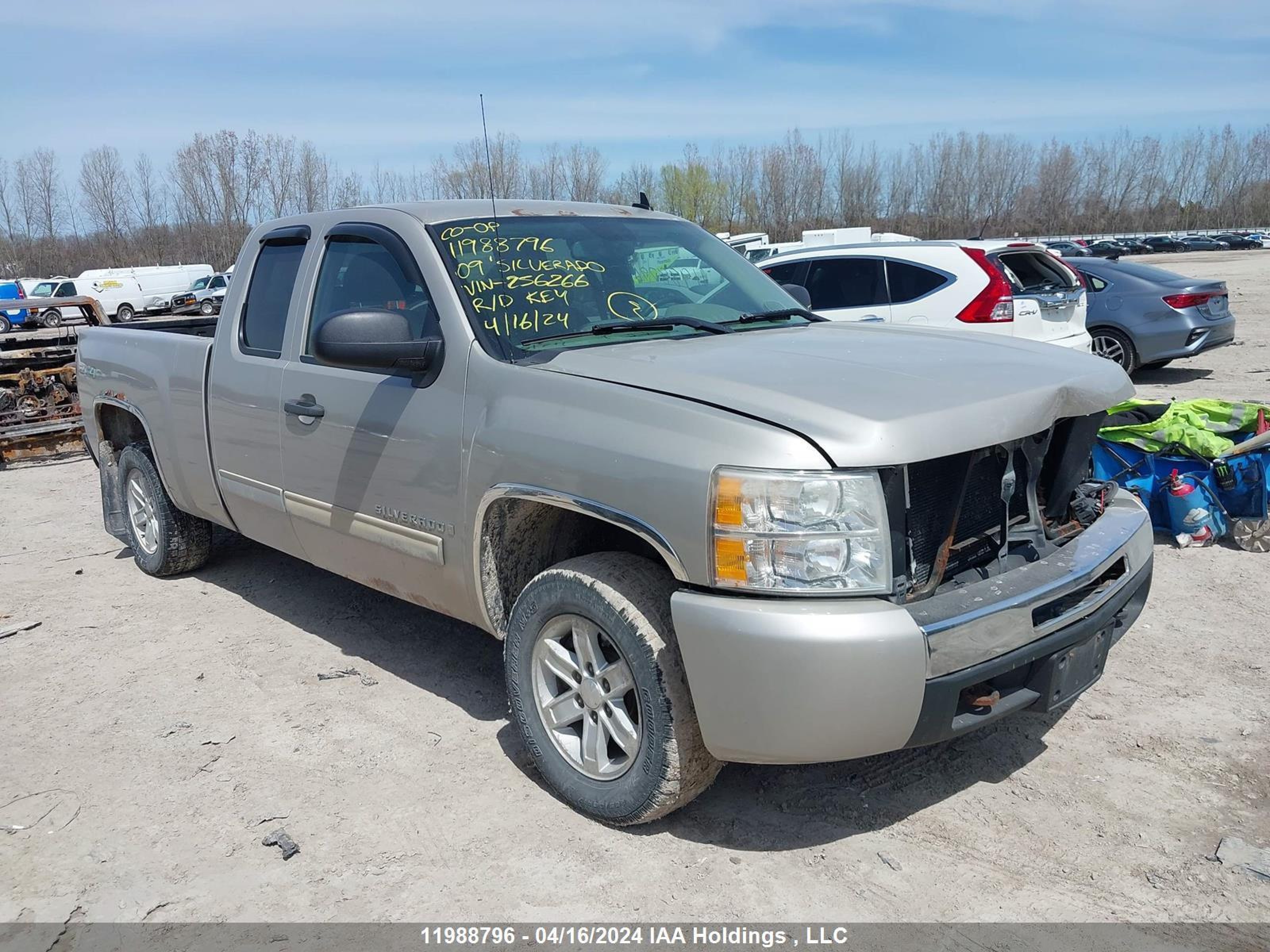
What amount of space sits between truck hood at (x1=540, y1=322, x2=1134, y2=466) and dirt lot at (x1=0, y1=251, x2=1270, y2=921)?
1263mm

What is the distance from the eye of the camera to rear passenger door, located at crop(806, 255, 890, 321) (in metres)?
9.17

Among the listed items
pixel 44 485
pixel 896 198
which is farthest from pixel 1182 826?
pixel 896 198

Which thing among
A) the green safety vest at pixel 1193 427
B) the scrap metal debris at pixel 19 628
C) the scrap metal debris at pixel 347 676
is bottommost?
the scrap metal debris at pixel 347 676

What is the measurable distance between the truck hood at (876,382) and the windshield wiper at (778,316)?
25 centimetres

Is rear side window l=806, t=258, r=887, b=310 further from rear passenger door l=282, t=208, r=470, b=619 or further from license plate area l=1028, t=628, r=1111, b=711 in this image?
license plate area l=1028, t=628, r=1111, b=711

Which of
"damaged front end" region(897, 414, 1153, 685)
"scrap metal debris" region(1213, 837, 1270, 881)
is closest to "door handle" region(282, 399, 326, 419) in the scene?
"damaged front end" region(897, 414, 1153, 685)

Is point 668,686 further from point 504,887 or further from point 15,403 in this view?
point 15,403

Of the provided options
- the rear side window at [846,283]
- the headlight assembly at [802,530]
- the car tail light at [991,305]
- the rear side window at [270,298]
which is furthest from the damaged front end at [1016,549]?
the rear side window at [846,283]

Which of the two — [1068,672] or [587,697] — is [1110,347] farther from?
[587,697]

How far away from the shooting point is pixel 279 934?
2812 millimetres

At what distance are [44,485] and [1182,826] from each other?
9.46 metres

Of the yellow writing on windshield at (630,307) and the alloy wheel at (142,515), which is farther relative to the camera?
the alloy wheel at (142,515)

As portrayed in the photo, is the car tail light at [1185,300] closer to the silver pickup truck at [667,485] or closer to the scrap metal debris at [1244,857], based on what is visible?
the silver pickup truck at [667,485]

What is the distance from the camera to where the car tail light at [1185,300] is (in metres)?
11.3
